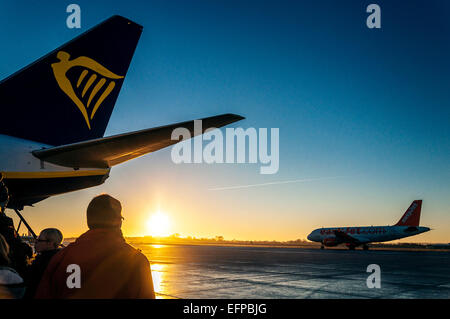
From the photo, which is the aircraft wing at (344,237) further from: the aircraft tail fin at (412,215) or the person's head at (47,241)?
the person's head at (47,241)

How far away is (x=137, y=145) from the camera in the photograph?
19.2ft

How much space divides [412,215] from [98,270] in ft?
172

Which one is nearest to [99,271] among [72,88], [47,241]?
[47,241]

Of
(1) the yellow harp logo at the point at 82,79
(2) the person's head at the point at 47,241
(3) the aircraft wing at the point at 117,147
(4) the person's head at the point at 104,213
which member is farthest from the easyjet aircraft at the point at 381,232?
(4) the person's head at the point at 104,213

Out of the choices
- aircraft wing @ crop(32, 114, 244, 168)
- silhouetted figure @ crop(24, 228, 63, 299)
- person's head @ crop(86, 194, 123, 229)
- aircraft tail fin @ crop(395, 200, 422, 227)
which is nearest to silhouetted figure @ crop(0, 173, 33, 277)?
silhouetted figure @ crop(24, 228, 63, 299)

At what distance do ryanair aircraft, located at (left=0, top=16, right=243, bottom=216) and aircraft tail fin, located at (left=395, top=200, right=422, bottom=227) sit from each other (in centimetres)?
4770

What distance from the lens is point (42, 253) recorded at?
4023 millimetres

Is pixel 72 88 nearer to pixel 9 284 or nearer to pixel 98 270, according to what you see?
pixel 9 284

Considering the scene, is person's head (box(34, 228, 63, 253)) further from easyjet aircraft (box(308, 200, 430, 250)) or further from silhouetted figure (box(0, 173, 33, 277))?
easyjet aircraft (box(308, 200, 430, 250))

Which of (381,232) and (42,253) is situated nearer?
(42,253)

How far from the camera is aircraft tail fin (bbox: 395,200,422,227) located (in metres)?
46.4

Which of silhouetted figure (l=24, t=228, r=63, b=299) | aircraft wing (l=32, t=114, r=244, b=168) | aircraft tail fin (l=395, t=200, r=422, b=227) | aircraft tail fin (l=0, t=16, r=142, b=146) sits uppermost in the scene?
aircraft tail fin (l=0, t=16, r=142, b=146)
